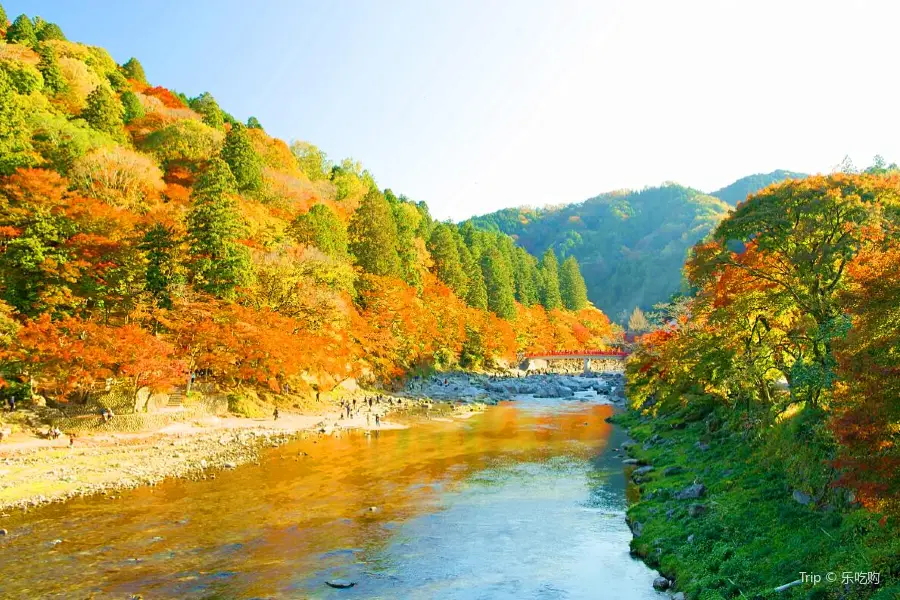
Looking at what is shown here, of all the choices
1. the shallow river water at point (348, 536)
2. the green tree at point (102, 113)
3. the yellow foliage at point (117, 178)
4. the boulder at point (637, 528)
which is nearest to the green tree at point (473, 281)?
the yellow foliage at point (117, 178)

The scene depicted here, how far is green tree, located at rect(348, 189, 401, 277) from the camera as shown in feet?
204

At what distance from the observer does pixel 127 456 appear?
2681 cm

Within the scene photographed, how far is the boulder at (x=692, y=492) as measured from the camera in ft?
64.8

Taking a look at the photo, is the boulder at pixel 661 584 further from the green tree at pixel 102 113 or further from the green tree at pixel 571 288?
the green tree at pixel 571 288

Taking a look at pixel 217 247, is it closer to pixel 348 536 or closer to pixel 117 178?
pixel 117 178

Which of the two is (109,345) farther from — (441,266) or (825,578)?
(441,266)

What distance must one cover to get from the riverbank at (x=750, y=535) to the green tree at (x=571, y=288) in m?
97.4

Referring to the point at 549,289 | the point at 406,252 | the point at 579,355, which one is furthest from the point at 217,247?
the point at 549,289

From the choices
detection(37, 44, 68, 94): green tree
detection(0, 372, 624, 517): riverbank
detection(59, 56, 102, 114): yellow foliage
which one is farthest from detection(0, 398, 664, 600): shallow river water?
detection(37, 44, 68, 94): green tree

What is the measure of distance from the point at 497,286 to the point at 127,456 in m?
72.4

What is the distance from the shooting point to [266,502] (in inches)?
863

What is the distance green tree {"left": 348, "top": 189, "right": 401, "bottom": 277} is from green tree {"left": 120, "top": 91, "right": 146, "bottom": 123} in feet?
83.0

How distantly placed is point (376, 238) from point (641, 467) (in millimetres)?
42472

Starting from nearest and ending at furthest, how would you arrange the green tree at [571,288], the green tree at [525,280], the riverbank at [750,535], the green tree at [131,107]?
the riverbank at [750,535] < the green tree at [131,107] < the green tree at [525,280] < the green tree at [571,288]
